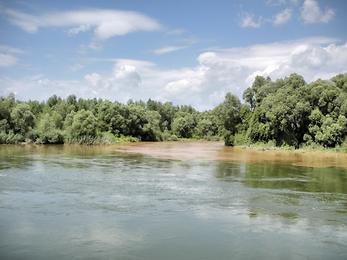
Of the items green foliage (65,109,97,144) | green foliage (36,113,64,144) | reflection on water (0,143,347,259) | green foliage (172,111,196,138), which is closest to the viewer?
reflection on water (0,143,347,259)

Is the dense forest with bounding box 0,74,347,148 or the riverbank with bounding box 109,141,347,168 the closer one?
the riverbank with bounding box 109,141,347,168

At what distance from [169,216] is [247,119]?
72268mm

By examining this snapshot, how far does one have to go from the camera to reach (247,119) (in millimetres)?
91562

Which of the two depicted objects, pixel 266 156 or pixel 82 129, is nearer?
pixel 266 156

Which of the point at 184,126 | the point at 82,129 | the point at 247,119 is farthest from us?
the point at 184,126

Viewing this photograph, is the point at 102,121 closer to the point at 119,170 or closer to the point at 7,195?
the point at 119,170

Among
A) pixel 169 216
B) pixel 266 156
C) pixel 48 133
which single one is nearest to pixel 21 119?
pixel 48 133

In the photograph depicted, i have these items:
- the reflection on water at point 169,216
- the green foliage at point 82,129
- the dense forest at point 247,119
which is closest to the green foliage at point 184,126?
the dense forest at point 247,119

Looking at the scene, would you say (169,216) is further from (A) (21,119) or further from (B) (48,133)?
(A) (21,119)

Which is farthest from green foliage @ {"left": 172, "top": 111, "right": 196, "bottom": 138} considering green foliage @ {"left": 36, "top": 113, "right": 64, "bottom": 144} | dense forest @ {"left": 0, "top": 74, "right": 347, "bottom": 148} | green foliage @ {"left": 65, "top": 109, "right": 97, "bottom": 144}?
green foliage @ {"left": 36, "top": 113, "right": 64, "bottom": 144}

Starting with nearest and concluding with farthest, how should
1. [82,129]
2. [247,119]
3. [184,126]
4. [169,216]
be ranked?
[169,216] → [82,129] → [247,119] → [184,126]

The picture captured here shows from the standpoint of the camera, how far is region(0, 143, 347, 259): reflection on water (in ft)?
53.8

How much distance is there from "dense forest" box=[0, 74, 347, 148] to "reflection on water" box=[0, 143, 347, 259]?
3864 cm

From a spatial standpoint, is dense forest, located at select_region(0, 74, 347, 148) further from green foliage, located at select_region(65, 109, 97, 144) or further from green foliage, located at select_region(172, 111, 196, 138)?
green foliage, located at select_region(172, 111, 196, 138)
